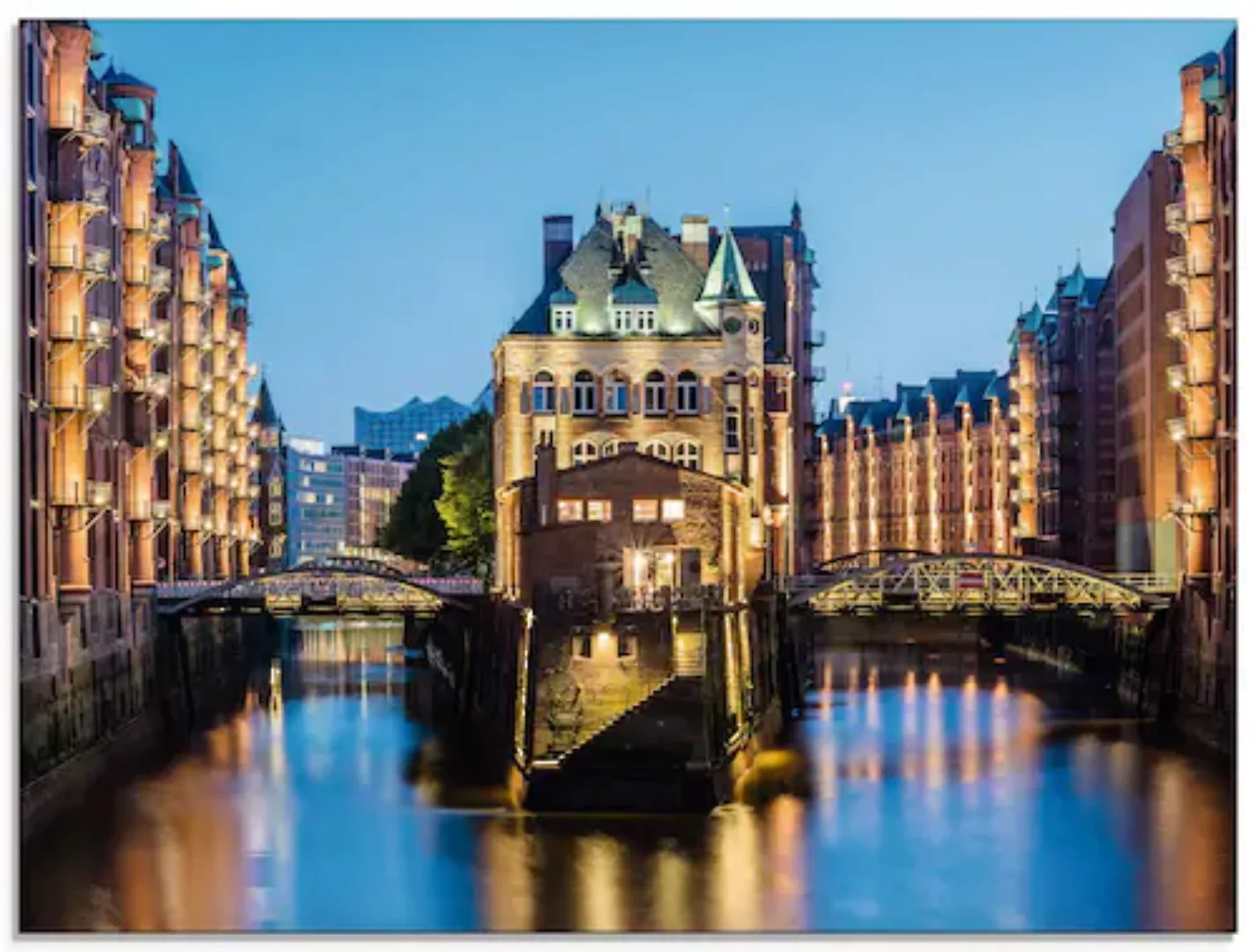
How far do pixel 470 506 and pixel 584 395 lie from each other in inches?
781

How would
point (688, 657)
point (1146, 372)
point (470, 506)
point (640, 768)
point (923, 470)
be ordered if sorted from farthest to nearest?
1. point (923, 470)
2. point (470, 506)
3. point (1146, 372)
4. point (688, 657)
5. point (640, 768)

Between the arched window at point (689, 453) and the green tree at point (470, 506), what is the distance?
52.7ft

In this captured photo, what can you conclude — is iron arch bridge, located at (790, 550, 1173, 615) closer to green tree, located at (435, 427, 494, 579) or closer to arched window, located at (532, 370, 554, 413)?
arched window, located at (532, 370, 554, 413)

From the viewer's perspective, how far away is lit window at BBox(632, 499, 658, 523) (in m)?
53.3

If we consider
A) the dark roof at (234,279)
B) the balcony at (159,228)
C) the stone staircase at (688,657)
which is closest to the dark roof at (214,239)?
the dark roof at (234,279)

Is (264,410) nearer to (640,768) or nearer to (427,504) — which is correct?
(427,504)

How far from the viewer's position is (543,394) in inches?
3027

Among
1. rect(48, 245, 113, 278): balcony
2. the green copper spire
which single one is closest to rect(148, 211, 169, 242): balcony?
rect(48, 245, 113, 278): balcony

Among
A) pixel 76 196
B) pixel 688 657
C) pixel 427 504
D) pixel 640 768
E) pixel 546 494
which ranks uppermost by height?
pixel 76 196

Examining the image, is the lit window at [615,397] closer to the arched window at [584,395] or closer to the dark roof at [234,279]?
the arched window at [584,395]

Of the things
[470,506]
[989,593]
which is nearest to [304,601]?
[989,593]

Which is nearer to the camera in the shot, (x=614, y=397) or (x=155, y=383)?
(x=155, y=383)

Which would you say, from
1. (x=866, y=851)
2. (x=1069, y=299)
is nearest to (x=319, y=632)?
(x=1069, y=299)

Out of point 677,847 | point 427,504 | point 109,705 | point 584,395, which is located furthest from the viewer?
point 427,504
